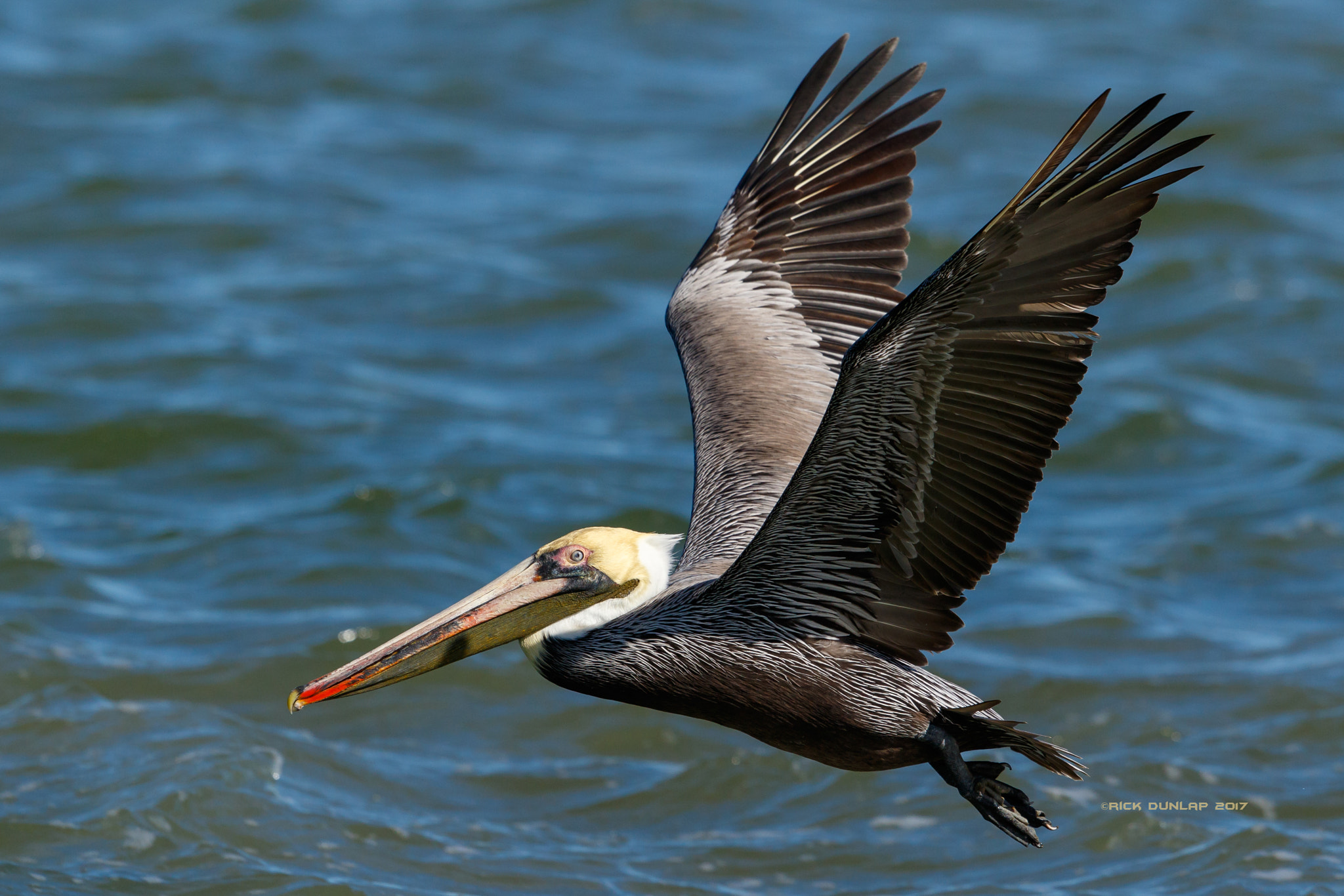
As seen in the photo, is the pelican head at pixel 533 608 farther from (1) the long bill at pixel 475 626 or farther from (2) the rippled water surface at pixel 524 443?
(2) the rippled water surface at pixel 524 443

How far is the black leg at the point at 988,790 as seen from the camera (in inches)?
217

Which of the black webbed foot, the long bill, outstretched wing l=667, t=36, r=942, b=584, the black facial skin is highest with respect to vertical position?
outstretched wing l=667, t=36, r=942, b=584

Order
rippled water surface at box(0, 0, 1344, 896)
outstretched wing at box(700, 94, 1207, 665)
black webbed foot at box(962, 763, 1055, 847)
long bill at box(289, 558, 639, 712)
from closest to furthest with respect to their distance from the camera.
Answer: outstretched wing at box(700, 94, 1207, 665) → black webbed foot at box(962, 763, 1055, 847) → long bill at box(289, 558, 639, 712) → rippled water surface at box(0, 0, 1344, 896)

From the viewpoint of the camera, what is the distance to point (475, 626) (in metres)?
5.85

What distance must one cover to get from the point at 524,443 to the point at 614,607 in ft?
16.6

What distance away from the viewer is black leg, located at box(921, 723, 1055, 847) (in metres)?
5.51

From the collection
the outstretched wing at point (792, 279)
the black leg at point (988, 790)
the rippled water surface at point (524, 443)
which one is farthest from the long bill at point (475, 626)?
the rippled water surface at point (524, 443)

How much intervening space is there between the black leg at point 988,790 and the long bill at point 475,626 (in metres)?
1.25

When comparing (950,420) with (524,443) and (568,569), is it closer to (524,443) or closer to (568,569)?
(568,569)

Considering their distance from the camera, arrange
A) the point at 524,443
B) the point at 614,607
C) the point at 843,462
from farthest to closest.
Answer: the point at 524,443, the point at 614,607, the point at 843,462

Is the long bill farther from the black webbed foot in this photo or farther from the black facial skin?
the black webbed foot

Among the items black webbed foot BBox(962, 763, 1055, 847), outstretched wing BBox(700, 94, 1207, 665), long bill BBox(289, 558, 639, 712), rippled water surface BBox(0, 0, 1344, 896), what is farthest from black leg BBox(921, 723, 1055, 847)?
rippled water surface BBox(0, 0, 1344, 896)

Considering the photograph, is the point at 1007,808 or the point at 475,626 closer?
the point at 1007,808

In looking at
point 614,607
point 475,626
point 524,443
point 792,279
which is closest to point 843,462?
point 614,607
